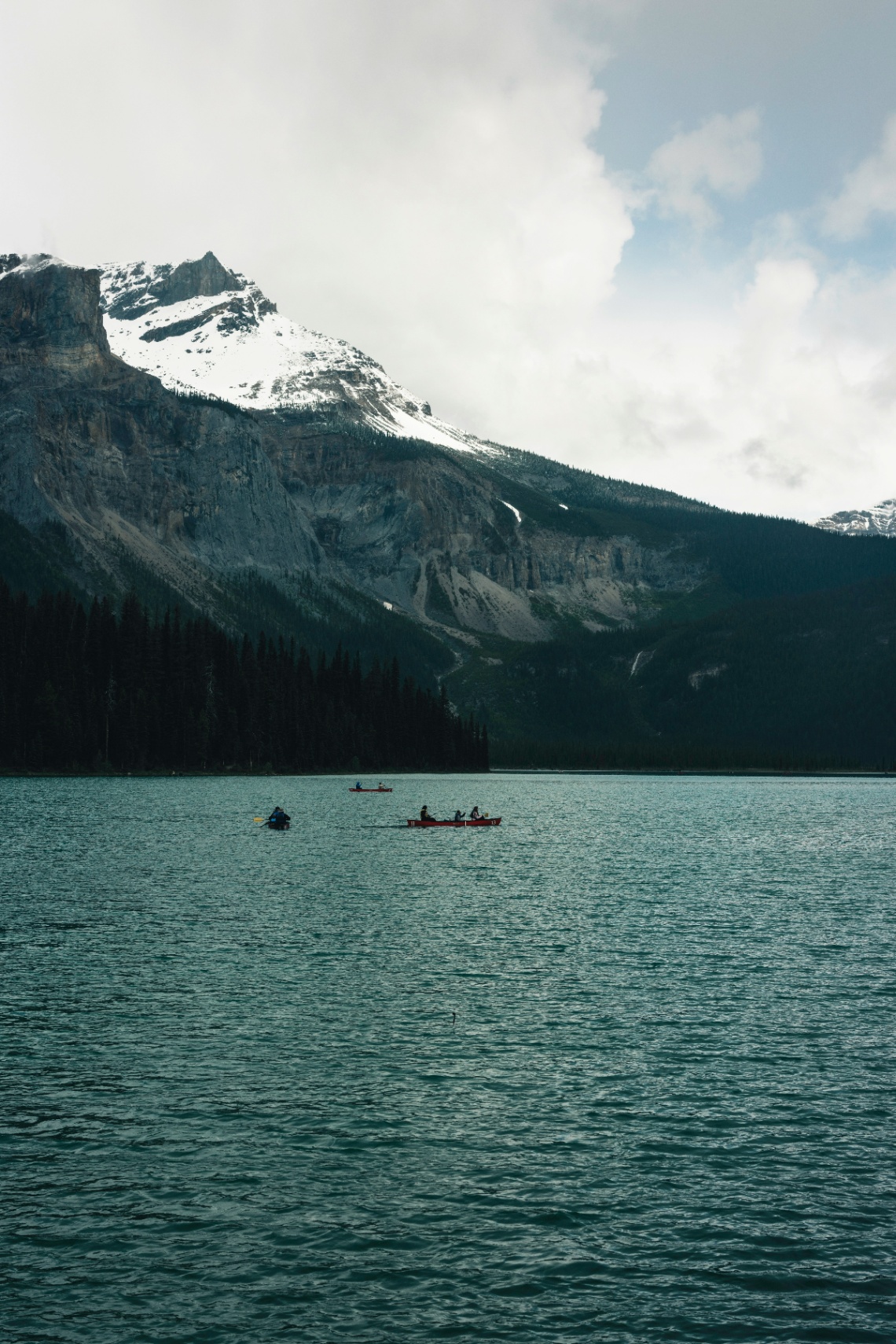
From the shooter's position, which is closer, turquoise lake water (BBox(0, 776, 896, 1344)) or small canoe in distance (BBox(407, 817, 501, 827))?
turquoise lake water (BBox(0, 776, 896, 1344))

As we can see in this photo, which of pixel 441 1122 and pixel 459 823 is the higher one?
pixel 459 823

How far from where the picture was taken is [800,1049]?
117 feet

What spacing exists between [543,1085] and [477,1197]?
7.66 metres

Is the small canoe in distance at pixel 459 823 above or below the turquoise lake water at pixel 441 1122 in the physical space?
above

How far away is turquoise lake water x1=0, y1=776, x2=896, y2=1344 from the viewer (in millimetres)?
20047

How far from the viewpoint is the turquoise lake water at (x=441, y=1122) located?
20.0 meters

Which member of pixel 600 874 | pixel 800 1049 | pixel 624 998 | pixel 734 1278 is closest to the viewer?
pixel 734 1278

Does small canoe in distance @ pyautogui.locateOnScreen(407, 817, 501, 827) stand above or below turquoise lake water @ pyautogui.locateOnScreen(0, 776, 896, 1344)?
above

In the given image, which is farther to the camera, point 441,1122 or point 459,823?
point 459,823

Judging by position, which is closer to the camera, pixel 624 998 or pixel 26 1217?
pixel 26 1217

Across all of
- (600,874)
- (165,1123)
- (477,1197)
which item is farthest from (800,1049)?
(600,874)

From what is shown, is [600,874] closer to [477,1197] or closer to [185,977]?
[185,977]

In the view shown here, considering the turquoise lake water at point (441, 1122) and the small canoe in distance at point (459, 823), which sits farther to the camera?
Result: the small canoe in distance at point (459, 823)

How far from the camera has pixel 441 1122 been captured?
2883 cm
